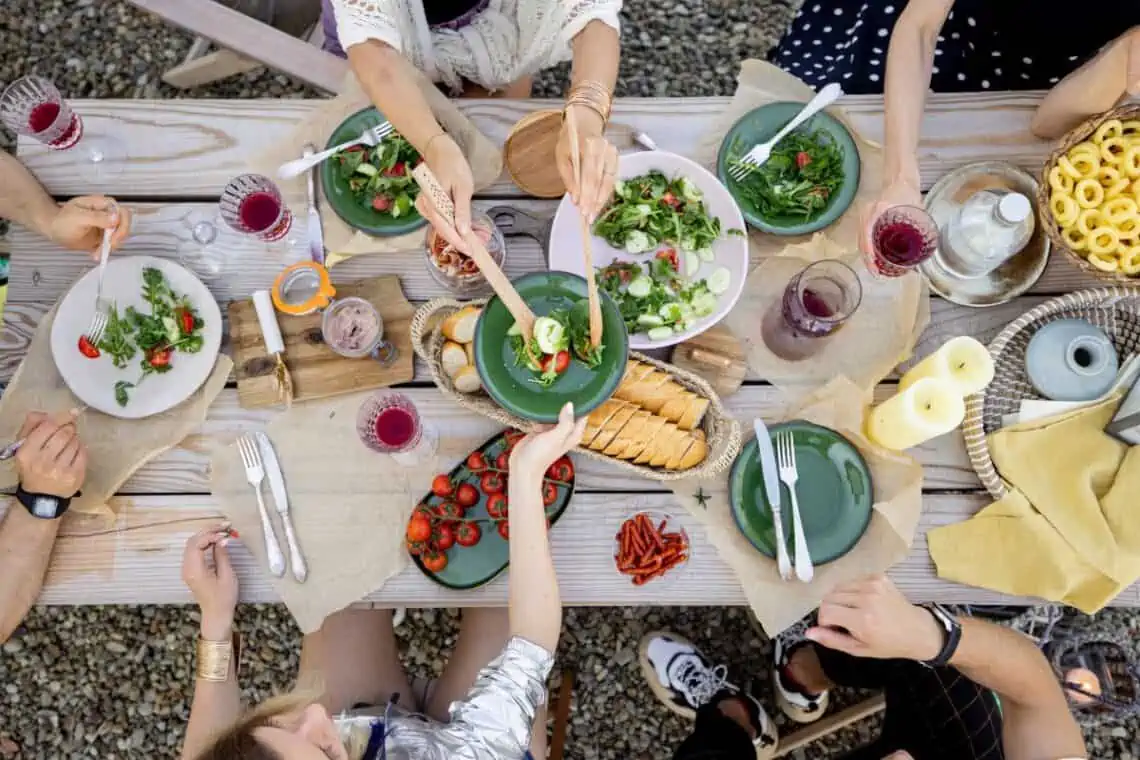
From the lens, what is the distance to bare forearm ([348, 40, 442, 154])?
60.4 inches

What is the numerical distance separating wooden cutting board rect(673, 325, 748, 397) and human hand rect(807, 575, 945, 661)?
423 mm

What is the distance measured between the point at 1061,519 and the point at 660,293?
83 cm

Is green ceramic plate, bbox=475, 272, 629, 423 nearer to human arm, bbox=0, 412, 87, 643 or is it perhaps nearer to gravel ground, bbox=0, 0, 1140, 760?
human arm, bbox=0, 412, 87, 643

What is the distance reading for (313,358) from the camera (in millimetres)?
1582

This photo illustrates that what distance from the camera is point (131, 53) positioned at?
112 inches

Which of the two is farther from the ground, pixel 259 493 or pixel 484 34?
pixel 484 34

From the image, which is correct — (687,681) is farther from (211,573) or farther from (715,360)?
(211,573)

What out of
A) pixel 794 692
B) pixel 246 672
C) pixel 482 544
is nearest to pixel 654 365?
pixel 482 544

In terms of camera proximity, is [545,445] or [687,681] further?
[687,681]

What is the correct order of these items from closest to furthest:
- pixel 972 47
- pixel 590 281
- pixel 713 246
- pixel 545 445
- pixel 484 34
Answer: pixel 590 281 < pixel 545 445 < pixel 713 246 < pixel 484 34 < pixel 972 47

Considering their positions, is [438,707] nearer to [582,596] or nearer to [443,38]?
[582,596]

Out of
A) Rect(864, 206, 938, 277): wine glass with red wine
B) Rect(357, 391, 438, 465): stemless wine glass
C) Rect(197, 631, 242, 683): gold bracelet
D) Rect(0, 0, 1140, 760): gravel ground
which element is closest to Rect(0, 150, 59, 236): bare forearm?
Rect(357, 391, 438, 465): stemless wine glass

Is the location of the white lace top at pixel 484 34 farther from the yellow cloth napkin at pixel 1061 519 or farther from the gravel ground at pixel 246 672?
the gravel ground at pixel 246 672

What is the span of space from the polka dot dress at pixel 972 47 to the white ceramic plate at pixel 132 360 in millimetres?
1536
